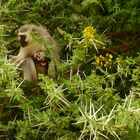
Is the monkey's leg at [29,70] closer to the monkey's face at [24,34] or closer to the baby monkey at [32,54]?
the baby monkey at [32,54]

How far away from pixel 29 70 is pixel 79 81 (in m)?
1.72

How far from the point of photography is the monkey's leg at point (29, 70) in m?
5.06

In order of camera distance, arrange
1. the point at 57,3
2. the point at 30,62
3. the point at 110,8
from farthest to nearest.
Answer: the point at 30,62, the point at 57,3, the point at 110,8

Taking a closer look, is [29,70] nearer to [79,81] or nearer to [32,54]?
[32,54]

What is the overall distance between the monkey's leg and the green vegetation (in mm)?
300

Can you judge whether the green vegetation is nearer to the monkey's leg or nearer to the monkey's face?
the monkey's face

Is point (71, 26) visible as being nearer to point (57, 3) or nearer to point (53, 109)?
point (57, 3)

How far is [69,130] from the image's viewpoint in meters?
3.82

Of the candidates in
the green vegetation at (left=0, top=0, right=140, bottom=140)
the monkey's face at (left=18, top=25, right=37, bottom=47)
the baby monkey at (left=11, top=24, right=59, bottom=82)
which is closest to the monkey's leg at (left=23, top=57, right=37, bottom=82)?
the baby monkey at (left=11, top=24, right=59, bottom=82)

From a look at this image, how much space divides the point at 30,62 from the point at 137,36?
1.26m

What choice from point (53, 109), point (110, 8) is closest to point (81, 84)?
point (53, 109)

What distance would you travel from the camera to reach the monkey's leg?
5.06m

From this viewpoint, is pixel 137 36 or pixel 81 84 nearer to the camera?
pixel 81 84

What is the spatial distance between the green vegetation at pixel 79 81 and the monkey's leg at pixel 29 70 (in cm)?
30
